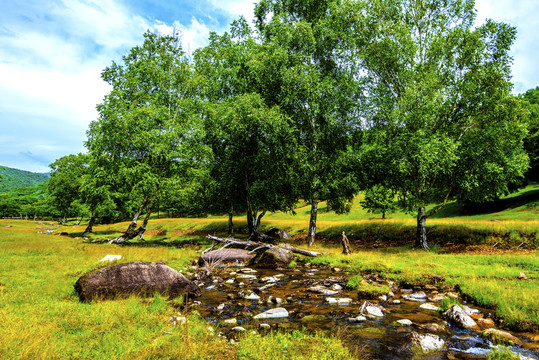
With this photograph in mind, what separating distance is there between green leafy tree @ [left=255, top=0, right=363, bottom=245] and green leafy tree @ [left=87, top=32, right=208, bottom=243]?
430 inches

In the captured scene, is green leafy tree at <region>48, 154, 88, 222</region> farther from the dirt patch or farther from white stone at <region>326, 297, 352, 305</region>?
white stone at <region>326, 297, 352, 305</region>

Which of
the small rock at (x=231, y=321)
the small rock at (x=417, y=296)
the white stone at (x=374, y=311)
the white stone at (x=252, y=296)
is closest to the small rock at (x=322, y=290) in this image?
the white stone at (x=374, y=311)

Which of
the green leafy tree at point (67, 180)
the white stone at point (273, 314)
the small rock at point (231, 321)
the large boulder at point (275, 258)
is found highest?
the green leafy tree at point (67, 180)

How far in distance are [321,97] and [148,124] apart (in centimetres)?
1937

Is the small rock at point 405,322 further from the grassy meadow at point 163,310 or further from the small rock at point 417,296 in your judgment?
the small rock at point 417,296

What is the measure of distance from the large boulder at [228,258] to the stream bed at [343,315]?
480 centimetres

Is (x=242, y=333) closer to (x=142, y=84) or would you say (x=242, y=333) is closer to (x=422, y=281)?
(x=422, y=281)

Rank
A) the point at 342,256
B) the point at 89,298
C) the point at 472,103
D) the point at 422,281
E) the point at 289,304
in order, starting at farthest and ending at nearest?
the point at 472,103 < the point at 342,256 < the point at 422,281 < the point at 289,304 < the point at 89,298

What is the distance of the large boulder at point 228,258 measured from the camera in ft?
64.6

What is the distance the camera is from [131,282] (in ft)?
34.2

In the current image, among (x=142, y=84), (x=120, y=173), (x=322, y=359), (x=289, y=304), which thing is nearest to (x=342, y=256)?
(x=289, y=304)

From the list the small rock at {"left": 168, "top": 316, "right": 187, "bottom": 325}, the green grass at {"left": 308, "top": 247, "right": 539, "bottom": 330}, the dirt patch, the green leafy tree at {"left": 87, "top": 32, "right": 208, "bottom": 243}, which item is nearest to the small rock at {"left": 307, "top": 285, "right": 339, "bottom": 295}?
the green grass at {"left": 308, "top": 247, "right": 539, "bottom": 330}

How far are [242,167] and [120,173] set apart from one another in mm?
13422

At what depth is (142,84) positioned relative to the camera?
115ft
